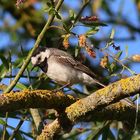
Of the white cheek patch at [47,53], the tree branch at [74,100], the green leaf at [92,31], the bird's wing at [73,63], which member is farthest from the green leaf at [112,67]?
the white cheek patch at [47,53]

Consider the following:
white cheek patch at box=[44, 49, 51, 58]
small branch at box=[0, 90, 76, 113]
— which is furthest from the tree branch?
white cheek patch at box=[44, 49, 51, 58]

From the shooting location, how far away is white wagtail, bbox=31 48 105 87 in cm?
409

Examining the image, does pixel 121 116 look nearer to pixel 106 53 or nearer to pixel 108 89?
pixel 106 53

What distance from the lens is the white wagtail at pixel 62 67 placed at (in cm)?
409

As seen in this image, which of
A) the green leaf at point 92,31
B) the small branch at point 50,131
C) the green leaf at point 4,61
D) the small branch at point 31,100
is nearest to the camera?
the small branch at point 31,100

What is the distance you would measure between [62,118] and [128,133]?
881mm

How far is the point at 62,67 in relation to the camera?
14.4 feet

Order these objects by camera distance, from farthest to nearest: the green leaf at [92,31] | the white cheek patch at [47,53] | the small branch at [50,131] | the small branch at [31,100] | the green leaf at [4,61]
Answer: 1. the white cheek patch at [47,53]
2. the green leaf at [4,61]
3. the green leaf at [92,31]
4. the small branch at [50,131]
5. the small branch at [31,100]

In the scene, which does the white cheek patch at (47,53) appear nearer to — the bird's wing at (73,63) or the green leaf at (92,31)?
the bird's wing at (73,63)

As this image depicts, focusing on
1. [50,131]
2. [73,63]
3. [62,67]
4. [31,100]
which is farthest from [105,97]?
[62,67]

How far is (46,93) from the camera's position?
2.60 m

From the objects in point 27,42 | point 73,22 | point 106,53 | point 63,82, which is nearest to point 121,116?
point 106,53

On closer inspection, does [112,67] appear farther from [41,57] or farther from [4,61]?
[41,57]

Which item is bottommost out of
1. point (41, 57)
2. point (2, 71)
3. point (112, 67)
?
point (112, 67)
